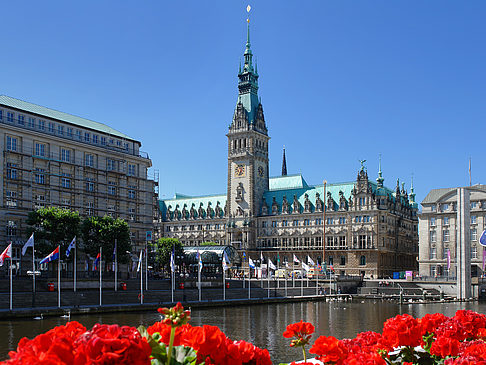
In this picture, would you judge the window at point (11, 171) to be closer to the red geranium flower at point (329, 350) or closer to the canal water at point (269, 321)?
the canal water at point (269, 321)

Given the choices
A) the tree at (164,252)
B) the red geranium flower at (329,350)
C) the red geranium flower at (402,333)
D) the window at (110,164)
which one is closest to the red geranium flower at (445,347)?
the red geranium flower at (402,333)

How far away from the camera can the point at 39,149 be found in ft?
325

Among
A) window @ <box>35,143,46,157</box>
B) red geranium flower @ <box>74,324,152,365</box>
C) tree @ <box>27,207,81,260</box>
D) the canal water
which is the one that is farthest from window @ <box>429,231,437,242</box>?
red geranium flower @ <box>74,324,152,365</box>

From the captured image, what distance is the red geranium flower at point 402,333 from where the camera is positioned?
39.8 ft

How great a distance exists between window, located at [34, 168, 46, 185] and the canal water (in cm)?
3745

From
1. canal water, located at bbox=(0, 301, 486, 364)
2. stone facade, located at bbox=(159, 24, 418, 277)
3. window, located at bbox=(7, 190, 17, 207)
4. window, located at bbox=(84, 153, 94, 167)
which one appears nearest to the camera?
canal water, located at bbox=(0, 301, 486, 364)

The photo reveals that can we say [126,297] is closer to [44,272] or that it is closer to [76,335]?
[44,272]

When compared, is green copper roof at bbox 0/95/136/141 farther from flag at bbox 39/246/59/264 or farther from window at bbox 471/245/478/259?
window at bbox 471/245/478/259

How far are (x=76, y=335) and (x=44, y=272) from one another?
88.3m

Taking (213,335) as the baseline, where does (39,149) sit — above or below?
above

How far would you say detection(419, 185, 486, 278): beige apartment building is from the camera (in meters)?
133

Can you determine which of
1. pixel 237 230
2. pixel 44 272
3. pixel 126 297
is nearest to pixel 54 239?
pixel 44 272

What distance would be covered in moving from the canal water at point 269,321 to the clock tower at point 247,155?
81.0m

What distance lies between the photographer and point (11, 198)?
93.6 meters
